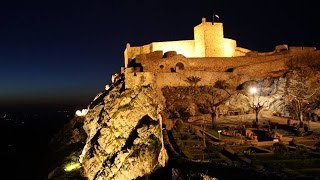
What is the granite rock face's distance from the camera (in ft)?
94.0

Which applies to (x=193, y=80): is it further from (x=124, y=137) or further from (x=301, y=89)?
(x=124, y=137)

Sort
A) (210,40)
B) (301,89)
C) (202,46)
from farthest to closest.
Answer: (202,46) < (210,40) < (301,89)

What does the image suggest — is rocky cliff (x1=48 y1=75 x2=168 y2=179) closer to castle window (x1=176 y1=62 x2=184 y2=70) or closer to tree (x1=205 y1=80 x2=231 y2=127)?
tree (x1=205 y1=80 x2=231 y2=127)

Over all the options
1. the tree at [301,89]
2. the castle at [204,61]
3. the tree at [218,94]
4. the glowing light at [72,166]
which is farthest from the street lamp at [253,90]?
the glowing light at [72,166]

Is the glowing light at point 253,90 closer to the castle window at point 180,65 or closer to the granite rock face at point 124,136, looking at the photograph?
the castle window at point 180,65

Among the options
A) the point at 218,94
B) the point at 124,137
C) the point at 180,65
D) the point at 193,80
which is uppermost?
the point at 180,65

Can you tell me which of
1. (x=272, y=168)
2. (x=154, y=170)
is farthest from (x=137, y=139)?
(x=272, y=168)

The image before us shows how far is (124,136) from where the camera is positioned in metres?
34.5

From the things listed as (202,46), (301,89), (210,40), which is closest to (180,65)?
(202,46)

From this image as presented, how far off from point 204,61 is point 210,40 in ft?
20.5

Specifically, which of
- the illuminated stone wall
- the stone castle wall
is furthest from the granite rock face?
the illuminated stone wall

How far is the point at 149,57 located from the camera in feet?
159

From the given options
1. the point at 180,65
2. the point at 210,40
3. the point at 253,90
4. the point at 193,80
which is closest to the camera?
the point at 253,90

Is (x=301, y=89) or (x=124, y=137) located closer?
(x=124, y=137)
